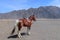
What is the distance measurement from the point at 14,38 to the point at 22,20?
145cm

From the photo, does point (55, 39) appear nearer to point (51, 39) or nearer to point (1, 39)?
point (51, 39)

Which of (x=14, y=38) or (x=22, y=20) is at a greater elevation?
(x=22, y=20)

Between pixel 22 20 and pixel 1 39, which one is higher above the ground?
pixel 22 20

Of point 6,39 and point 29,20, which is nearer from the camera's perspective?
point 6,39

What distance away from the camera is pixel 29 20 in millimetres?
16266

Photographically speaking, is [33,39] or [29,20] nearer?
[33,39]

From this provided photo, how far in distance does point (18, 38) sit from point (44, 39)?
1897 millimetres

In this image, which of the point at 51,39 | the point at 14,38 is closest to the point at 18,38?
the point at 14,38

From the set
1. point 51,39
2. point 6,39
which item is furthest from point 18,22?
point 51,39

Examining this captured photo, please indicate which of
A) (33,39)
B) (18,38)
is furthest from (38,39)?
(18,38)

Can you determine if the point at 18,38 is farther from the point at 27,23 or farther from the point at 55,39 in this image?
the point at 55,39

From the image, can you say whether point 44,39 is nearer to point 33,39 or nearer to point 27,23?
point 33,39

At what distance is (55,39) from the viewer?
14672 mm

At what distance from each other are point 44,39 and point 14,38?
2.21 m
